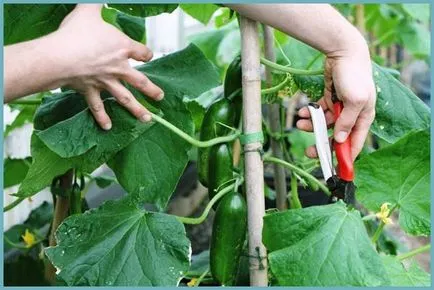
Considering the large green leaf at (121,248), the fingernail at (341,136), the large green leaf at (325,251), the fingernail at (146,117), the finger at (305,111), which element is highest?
the fingernail at (146,117)

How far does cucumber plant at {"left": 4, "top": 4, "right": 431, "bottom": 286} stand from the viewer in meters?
1.05

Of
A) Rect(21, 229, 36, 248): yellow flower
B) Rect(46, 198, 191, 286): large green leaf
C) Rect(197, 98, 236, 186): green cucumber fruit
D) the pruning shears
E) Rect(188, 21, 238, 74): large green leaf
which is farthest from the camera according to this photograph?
Rect(188, 21, 238, 74): large green leaf

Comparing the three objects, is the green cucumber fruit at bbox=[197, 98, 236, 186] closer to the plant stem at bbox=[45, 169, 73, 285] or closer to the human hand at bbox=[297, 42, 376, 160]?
the human hand at bbox=[297, 42, 376, 160]

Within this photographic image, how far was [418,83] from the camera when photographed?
5.98 meters

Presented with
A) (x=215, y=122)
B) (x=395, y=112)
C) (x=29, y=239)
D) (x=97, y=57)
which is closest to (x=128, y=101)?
(x=97, y=57)

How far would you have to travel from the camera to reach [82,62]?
1.03 meters

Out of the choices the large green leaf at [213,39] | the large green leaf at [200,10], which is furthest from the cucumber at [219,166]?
the large green leaf at [213,39]

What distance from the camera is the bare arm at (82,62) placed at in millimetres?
992

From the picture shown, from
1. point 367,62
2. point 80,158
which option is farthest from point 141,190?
point 367,62

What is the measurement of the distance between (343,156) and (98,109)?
44cm

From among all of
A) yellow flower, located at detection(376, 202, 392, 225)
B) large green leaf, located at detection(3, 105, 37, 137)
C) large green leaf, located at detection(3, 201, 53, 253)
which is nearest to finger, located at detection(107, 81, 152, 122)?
yellow flower, located at detection(376, 202, 392, 225)

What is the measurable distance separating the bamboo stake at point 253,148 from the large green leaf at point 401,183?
0.20m

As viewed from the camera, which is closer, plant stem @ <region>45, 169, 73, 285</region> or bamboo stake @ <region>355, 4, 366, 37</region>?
plant stem @ <region>45, 169, 73, 285</region>

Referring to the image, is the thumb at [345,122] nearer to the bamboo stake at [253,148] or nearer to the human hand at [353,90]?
the human hand at [353,90]
